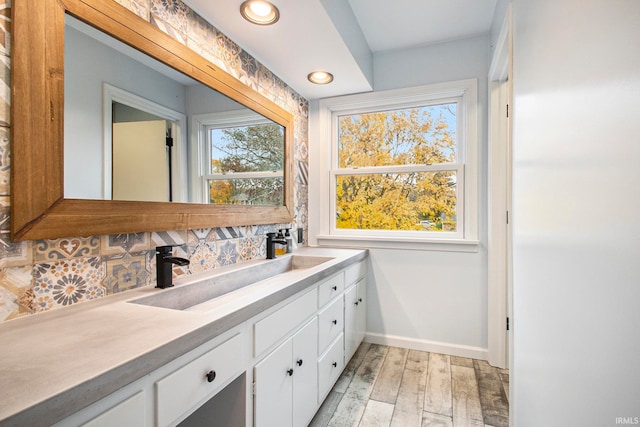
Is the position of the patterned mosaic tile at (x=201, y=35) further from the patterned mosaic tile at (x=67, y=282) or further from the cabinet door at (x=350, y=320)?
the cabinet door at (x=350, y=320)

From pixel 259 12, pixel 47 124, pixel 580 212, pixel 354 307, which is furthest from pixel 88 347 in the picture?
pixel 354 307

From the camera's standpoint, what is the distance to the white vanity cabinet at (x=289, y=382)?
1.21 metres

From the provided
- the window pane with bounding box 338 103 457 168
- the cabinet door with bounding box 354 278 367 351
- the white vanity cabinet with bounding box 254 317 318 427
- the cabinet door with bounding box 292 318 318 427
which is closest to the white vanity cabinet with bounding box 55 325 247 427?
the white vanity cabinet with bounding box 254 317 318 427

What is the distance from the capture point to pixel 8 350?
0.71m

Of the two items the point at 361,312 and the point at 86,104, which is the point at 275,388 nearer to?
the point at 86,104

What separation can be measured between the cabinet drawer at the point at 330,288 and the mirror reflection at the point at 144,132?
0.72m

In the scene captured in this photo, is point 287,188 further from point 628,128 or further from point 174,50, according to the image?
point 628,128

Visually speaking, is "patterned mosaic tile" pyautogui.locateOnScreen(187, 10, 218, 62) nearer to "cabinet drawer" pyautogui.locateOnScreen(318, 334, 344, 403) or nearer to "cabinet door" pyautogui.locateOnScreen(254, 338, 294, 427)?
"cabinet door" pyautogui.locateOnScreen(254, 338, 294, 427)

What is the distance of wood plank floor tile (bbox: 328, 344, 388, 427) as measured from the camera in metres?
1.76

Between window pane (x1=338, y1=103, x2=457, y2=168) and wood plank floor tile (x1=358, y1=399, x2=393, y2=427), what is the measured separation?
6.02 feet

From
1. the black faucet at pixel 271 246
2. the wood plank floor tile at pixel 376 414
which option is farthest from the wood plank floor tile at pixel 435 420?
the black faucet at pixel 271 246

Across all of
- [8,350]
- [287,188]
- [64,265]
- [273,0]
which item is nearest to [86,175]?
[64,265]

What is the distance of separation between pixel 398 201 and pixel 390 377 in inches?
54.7

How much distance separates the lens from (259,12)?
1.61m
